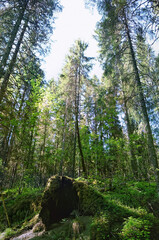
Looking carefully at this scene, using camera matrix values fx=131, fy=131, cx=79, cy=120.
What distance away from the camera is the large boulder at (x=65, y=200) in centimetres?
432

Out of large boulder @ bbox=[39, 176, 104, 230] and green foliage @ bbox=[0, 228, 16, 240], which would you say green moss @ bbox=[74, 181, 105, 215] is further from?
green foliage @ bbox=[0, 228, 16, 240]

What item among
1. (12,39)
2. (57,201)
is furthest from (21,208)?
(12,39)

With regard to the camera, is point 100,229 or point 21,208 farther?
point 21,208

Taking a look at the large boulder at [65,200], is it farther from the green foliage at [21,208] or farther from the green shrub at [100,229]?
the green foliage at [21,208]

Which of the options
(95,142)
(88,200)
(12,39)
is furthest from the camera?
(95,142)

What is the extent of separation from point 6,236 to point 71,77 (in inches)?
461

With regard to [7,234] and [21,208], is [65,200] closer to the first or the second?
[7,234]

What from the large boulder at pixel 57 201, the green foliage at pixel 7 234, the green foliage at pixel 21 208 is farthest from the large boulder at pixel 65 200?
the green foliage at pixel 21 208

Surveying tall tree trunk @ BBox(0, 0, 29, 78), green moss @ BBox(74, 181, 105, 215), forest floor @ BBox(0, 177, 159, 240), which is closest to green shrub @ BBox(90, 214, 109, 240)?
forest floor @ BBox(0, 177, 159, 240)

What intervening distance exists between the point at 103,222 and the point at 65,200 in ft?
Answer: 5.66

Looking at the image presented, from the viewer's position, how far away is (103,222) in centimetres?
349

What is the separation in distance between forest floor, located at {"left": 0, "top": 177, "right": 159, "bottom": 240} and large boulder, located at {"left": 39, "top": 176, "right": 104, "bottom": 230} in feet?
0.72

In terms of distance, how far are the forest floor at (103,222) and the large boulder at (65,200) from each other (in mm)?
Answer: 220

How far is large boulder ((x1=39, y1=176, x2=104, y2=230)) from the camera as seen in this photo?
14.2ft
